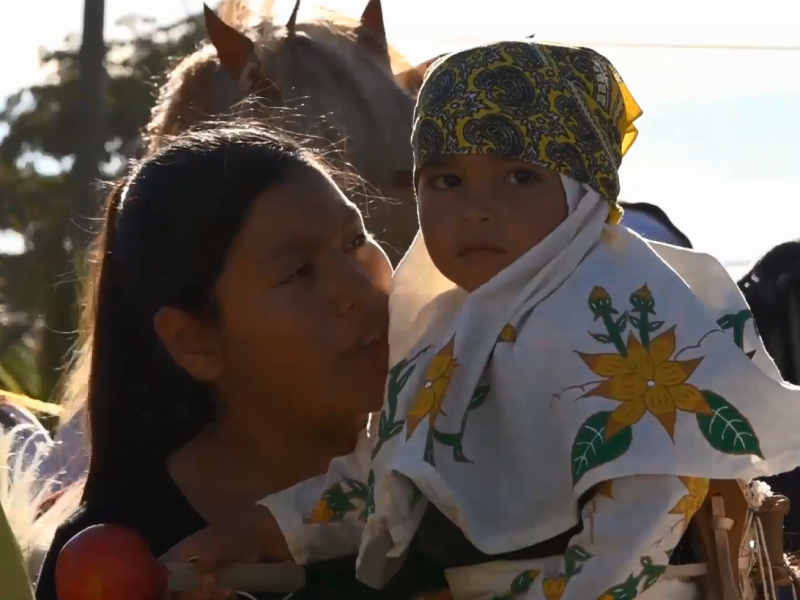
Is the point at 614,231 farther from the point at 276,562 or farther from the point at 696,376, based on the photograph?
the point at 276,562

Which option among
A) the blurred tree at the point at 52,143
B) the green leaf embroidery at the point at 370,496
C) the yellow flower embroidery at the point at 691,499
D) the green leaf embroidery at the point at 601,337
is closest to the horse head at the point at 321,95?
the green leaf embroidery at the point at 370,496

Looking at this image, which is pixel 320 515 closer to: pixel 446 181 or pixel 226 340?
pixel 226 340

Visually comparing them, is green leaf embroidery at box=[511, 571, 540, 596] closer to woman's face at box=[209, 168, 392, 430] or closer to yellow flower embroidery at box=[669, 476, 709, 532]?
yellow flower embroidery at box=[669, 476, 709, 532]

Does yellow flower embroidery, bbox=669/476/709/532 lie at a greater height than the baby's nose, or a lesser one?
lesser

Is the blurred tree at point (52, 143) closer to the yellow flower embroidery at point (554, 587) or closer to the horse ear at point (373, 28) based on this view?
the horse ear at point (373, 28)

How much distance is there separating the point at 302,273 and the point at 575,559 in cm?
57

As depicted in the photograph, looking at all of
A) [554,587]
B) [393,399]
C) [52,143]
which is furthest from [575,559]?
[52,143]

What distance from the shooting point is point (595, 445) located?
1.18m

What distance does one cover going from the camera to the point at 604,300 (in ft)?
4.13

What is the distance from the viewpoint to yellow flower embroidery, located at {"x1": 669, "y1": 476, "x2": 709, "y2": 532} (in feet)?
3.79

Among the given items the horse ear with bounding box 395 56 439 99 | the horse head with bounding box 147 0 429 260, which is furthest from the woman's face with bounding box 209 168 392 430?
the horse ear with bounding box 395 56 439 99

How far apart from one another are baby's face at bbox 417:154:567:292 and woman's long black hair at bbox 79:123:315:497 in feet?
0.98

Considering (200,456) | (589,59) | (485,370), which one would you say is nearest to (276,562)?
(200,456)

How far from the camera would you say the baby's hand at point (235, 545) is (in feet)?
4.42
